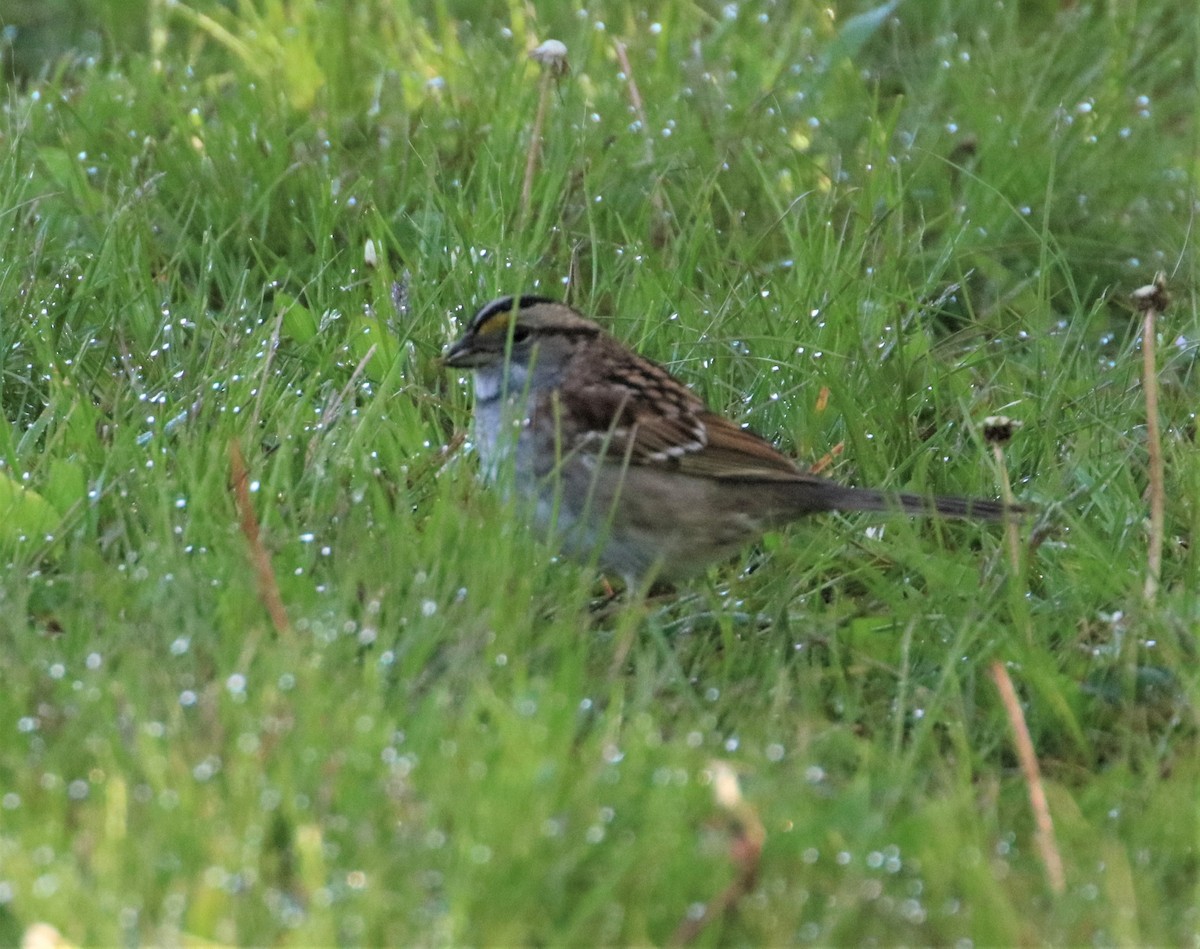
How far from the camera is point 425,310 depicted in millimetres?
4664

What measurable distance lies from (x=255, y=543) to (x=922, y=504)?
1.40 meters

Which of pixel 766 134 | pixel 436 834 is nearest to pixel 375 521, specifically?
pixel 436 834

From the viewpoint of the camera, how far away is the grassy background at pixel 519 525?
2.64m

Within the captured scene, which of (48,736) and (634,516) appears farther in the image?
(634,516)

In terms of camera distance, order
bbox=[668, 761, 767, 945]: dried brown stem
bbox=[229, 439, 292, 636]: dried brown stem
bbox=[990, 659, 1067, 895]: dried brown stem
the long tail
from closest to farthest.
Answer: bbox=[668, 761, 767, 945]: dried brown stem, bbox=[990, 659, 1067, 895]: dried brown stem, bbox=[229, 439, 292, 636]: dried brown stem, the long tail

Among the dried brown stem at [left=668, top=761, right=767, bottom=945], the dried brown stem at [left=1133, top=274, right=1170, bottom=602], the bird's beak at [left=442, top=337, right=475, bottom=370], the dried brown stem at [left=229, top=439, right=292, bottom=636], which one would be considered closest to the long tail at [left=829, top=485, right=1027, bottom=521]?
the dried brown stem at [left=1133, top=274, right=1170, bottom=602]

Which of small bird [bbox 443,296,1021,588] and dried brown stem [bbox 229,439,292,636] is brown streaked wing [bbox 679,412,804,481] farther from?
dried brown stem [bbox 229,439,292,636]

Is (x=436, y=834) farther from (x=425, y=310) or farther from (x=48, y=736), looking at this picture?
(x=425, y=310)

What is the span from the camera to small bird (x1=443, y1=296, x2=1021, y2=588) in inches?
153

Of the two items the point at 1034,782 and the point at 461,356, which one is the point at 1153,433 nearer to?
the point at 1034,782

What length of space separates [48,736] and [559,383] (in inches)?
64.8

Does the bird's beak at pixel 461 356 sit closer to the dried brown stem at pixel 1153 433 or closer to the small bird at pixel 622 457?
the small bird at pixel 622 457

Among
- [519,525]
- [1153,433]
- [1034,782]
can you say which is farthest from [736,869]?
[1153,433]

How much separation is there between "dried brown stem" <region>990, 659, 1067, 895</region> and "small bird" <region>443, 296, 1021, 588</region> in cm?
60
